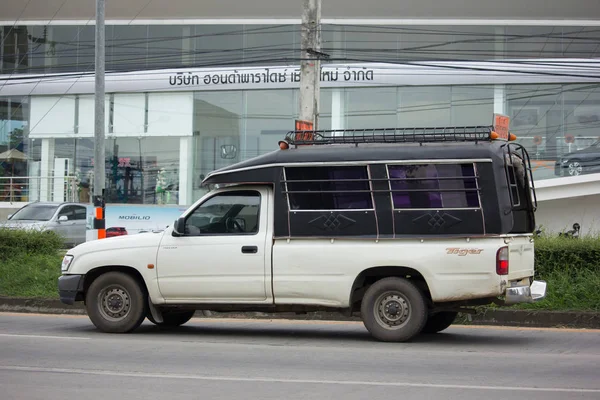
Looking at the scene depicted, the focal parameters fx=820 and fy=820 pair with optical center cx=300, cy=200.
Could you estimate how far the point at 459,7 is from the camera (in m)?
30.8

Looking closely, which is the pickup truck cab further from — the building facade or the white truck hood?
the building facade

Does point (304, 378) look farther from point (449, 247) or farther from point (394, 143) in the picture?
point (394, 143)

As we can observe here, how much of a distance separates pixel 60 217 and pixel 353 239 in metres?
→ 17.7

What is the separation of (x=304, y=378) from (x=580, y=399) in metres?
2.48

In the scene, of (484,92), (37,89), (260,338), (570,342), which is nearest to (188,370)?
(260,338)

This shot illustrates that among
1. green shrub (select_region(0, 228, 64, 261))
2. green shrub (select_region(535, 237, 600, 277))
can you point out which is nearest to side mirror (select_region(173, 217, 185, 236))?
green shrub (select_region(535, 237, 600, 277))

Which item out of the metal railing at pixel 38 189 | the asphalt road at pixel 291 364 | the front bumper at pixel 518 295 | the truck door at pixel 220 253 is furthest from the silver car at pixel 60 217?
the front bumper at pixel 518 295

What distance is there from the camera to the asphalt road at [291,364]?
715 cm

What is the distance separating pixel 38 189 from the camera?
33.2 meters

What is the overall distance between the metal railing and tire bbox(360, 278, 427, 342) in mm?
24101

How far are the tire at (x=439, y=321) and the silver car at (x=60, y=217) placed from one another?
54.8 feet

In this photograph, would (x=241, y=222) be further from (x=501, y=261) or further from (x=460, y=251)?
(x=501, y=261)

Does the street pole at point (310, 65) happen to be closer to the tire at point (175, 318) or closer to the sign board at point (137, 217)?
the tire at point (175, 318)

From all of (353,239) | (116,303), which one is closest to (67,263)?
(116,303)
